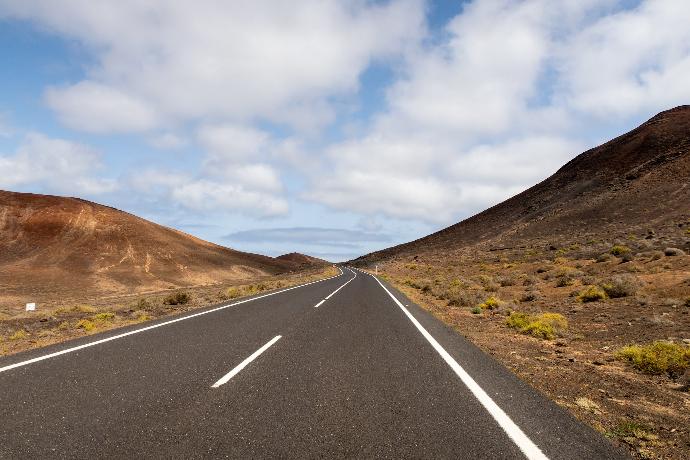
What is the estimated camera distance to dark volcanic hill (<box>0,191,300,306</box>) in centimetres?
5281

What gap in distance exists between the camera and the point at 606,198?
235 ft

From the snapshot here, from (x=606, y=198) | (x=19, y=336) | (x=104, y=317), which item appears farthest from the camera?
(x=606, y=198)

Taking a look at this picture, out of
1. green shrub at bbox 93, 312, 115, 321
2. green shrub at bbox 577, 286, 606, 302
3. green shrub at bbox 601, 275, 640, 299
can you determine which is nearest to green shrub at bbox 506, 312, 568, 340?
green shrub at bbox 577, 286, 606, 302

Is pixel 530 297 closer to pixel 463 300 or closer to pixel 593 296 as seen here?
pixel 593 296

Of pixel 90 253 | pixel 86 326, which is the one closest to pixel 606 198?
pixel 86 326

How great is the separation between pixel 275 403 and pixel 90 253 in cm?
6671

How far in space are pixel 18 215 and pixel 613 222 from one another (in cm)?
8421

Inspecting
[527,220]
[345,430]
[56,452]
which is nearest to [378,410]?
[345,430]

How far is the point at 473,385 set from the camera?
641cm

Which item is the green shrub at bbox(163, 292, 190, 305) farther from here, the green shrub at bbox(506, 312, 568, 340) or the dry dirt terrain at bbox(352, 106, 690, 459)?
the green shrub at bbox(506, 312, 568, 340)

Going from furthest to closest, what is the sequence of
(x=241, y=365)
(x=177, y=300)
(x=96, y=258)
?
(x=96, y=258), (x=177, y=300), (x=241, y=365)

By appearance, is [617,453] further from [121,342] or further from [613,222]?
[613,222]


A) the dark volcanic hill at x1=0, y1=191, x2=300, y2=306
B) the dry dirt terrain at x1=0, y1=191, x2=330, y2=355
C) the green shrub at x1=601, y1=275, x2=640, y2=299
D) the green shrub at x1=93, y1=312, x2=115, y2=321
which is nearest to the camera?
the green shrub at x1=93, y1=312, x2=115, y2=321

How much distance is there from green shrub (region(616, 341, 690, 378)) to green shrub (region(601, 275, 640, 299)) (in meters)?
10.5
